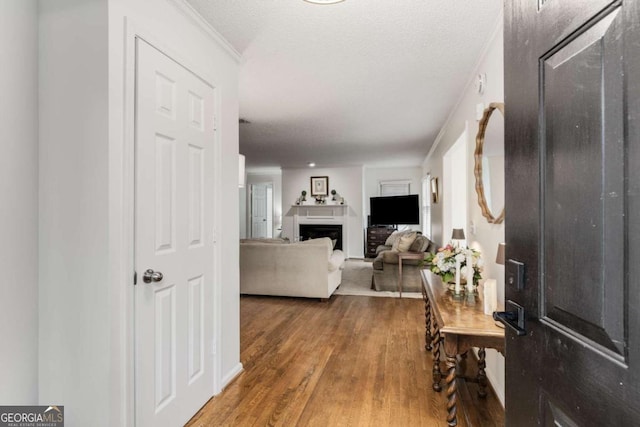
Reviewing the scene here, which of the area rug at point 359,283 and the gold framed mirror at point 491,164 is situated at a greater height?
the gold framed mirror at point 491,164

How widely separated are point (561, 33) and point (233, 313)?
7.85 feet

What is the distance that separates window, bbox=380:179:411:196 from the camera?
8.96 meters

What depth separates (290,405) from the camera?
2.11 meters

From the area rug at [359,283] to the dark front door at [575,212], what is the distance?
4197mm

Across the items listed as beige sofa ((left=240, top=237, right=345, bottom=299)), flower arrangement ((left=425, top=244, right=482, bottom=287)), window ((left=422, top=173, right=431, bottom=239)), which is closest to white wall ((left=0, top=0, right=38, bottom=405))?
flower arrangement ((left=425, top=244, right=482, bottom=287))

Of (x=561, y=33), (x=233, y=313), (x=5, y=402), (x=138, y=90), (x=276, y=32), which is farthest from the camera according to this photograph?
(x=233, y=313)

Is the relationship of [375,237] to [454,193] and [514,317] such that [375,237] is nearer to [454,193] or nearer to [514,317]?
[454,193]

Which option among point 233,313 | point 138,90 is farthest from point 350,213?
point 138,90

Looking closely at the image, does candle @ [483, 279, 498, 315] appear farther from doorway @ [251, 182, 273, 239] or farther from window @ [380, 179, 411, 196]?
doorway @ [251, 182, 273, 239]

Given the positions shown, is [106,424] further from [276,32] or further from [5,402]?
[276,32]

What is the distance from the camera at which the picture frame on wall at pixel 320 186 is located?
8742mm

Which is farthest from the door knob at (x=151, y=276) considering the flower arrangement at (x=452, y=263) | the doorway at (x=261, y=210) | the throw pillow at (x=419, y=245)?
the doorway at (x=261, y=210)

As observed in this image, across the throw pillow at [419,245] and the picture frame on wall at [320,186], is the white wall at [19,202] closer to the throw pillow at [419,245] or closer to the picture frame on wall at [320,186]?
the throw pillow at [419,245]

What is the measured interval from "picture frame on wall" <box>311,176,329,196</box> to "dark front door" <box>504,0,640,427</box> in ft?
25.8
